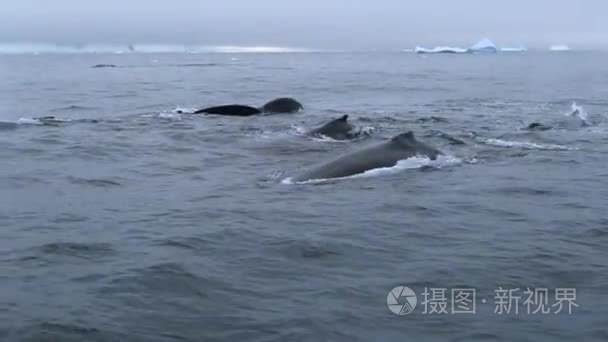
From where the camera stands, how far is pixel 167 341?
652 centimetres

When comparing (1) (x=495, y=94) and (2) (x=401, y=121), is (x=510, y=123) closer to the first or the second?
(2) (x=401, y=121)

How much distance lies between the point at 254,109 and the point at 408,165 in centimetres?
1122

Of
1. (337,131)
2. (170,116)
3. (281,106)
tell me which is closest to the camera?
(337,131)

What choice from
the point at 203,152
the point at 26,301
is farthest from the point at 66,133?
the point at 26,301

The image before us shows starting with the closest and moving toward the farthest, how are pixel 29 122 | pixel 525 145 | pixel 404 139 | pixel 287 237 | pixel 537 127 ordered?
1. pixel 287 237
2. pixel 404 139
3. pixel 525 145
4. pixel 537 127
5. pixel 29 122

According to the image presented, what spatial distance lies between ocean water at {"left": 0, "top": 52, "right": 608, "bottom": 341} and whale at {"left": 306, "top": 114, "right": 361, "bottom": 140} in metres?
0.71

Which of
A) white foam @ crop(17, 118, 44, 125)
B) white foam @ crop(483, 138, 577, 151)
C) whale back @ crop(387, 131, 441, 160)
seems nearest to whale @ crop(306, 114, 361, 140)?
white foam @ crop(483, 138, 577, 151)

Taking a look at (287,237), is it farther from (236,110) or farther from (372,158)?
(236,110)

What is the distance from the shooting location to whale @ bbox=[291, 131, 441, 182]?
1355cm

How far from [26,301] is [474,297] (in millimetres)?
4305

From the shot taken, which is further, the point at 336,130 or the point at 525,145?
the point at 336,130

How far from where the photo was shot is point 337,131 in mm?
19203

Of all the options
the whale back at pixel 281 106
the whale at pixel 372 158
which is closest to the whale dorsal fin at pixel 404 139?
the whale at pixel 372 158

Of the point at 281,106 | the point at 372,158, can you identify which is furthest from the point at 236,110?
the point at 372,158
